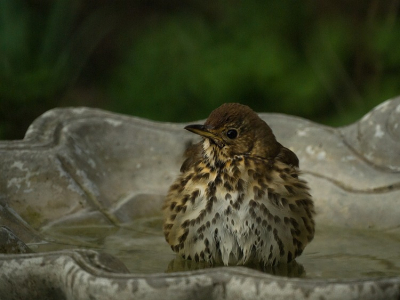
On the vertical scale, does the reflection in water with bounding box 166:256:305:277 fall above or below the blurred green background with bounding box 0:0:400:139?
below

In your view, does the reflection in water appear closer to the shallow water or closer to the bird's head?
the shallow water

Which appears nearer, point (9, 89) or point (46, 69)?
point (9, 89)

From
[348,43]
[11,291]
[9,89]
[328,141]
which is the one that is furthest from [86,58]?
[11,291]

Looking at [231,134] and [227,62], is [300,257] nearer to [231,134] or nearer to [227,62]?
[231,134]

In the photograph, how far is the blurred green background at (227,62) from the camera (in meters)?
6.55

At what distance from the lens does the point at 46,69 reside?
6.94 m

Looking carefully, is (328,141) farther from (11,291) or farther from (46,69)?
(46,69)

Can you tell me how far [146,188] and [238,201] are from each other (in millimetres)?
1143

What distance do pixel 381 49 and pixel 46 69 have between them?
2.77 m

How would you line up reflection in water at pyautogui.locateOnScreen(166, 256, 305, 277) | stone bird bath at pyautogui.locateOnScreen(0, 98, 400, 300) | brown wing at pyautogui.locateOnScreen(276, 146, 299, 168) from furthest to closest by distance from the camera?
stone bird bath at pyautogui.locateOnScreen(0, 98, 400, 300) → brown wing at pyautogui.locateOnScreen(276, 146, 299, 168) → reflection in water at pyautogui.locateOnScreen(166, 256, 305, 277)

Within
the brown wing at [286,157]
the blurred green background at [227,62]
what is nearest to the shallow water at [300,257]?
the brown wing at [286,157]

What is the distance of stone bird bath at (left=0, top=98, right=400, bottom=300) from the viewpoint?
11.6 feet

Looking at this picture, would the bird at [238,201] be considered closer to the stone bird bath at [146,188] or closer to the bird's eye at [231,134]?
the bird's eye at [231,134]

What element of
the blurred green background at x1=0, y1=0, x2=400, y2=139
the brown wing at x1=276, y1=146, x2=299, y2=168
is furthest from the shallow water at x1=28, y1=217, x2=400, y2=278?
the blurred green background at x1=0, y1=0, x2=400, y2=139
